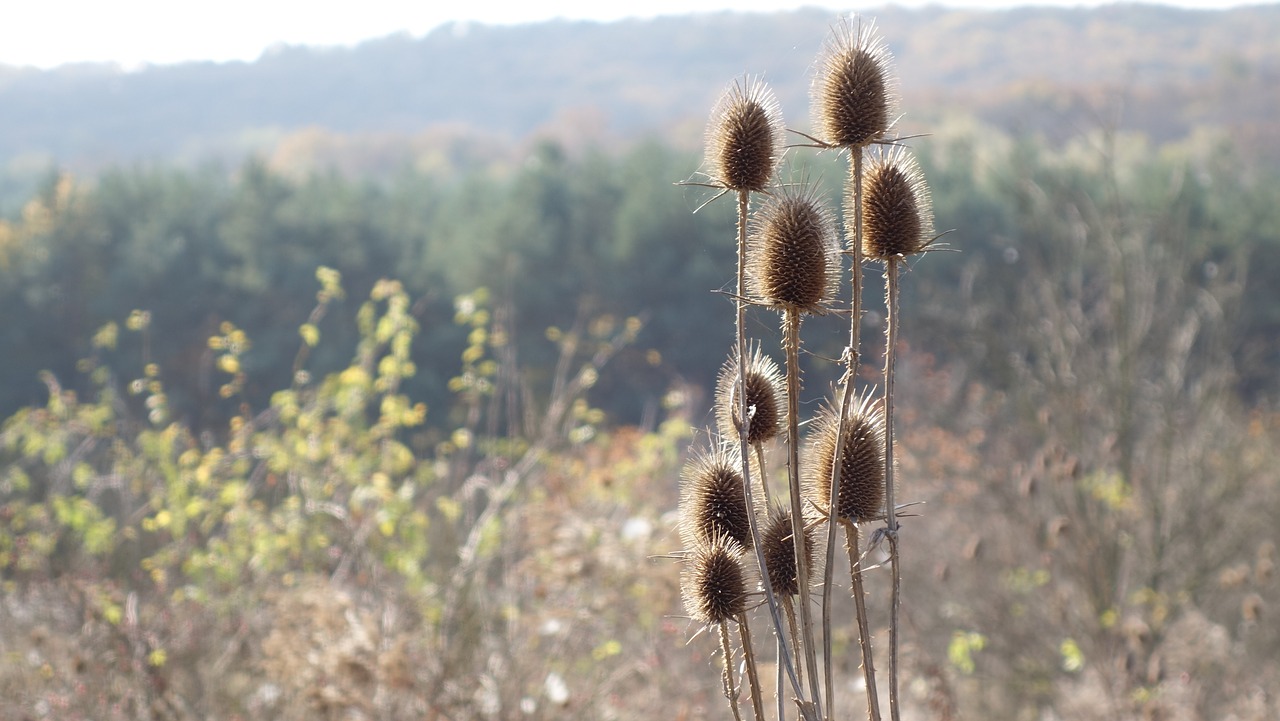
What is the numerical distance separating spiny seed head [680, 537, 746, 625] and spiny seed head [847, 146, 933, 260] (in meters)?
0.44

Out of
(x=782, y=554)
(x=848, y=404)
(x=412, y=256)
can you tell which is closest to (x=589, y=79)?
(x=412, y=256)

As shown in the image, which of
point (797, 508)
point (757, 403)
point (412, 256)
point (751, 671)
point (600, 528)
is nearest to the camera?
point (797, 508)

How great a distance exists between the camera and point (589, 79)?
3049 inches

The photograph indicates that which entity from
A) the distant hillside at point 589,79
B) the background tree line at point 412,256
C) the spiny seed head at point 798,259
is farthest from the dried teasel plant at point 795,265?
the distant hillside at point 589,79

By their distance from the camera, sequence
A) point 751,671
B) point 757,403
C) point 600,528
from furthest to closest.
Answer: point 600,528
point 757,403
point 751,671

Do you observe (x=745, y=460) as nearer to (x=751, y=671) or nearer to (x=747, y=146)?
(x=751, y=671)

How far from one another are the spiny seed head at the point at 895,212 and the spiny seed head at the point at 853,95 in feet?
0.25

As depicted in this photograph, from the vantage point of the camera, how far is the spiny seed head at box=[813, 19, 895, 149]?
1.53 meters

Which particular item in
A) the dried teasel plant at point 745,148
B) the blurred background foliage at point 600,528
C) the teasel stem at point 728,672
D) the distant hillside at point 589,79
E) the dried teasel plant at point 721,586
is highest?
the distant hillside at point 589,79

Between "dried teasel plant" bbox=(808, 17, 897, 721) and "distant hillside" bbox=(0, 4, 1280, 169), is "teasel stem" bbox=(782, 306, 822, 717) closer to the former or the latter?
"dried teasel plant" bbox=(808, 17, 897, 721)

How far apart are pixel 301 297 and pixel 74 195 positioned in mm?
6297

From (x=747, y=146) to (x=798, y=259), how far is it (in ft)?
0.56

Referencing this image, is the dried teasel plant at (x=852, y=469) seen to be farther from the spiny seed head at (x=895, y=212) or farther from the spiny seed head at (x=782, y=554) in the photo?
the spiny seed head at (x=895, y=212)

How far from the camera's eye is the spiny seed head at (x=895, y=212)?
1555 mm
